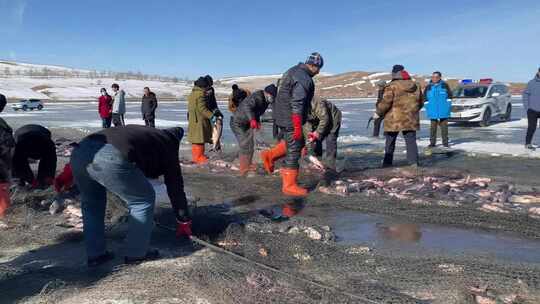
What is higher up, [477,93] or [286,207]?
[477,93]

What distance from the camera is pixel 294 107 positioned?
6.55 m

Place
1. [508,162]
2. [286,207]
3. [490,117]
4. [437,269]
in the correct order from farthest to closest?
[490,117]
[508,162]
[286,207]
[437,269]

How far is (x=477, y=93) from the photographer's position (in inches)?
701

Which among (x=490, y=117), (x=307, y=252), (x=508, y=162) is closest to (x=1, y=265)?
(x=307, y=252)

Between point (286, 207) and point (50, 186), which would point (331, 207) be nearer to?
point (286, 207)

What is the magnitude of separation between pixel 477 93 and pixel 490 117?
1.03 meters

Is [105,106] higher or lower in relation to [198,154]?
higher

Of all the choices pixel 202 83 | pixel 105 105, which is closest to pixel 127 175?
pixel 202 83

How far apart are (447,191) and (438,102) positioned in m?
5.30

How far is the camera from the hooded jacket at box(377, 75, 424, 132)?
329 inches

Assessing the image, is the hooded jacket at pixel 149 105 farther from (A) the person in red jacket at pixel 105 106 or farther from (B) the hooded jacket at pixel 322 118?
(B) the hooded jacket at pixel 322 118

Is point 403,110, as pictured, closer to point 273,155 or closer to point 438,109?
point 273,155

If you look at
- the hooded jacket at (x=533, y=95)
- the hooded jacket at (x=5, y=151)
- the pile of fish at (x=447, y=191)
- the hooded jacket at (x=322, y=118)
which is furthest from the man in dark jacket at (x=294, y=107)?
the hooded jacket at (x=533, y=95)

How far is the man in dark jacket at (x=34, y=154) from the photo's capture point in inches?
237
